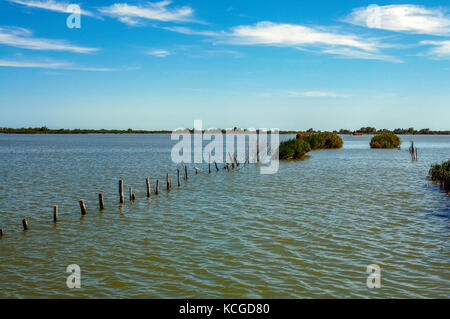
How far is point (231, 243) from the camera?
14.8m

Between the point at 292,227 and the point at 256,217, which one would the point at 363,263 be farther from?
the point at 256,217

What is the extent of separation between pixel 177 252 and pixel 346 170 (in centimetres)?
3182

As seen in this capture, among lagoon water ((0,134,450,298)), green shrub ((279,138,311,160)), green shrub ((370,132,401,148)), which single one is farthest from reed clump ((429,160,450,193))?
green shrub ((370,132,401,148))

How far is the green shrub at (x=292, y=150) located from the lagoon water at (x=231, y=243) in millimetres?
25775

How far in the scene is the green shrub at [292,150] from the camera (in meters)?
53.5

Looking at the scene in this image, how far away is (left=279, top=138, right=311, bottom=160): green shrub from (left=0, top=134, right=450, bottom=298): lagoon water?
25775 mm

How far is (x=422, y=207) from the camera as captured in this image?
21328 millimetres

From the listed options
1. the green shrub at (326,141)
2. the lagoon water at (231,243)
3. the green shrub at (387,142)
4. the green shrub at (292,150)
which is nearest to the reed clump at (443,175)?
the lagoon water at (231,243)

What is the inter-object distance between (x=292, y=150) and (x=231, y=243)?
132ft

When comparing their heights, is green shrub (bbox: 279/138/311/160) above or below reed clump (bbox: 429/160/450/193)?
above

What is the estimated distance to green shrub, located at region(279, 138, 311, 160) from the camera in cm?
5350

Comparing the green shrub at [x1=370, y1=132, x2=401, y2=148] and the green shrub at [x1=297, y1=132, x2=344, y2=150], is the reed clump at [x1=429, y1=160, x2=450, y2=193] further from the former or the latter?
the green shrub at [x1=370, y1=132, x2=401, y2=148]

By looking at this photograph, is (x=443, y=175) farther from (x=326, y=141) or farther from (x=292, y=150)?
(x=326, y=141)
